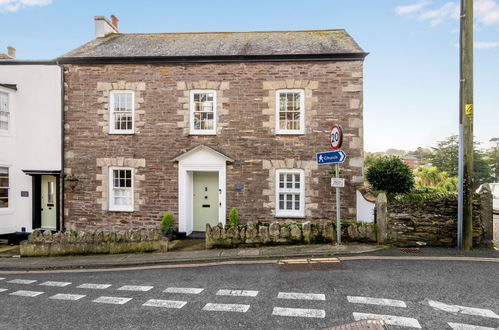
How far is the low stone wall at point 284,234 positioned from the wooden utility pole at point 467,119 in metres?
2.46

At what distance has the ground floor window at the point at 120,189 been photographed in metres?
12.0

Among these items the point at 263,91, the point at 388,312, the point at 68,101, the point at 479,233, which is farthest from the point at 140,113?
the point at 479,233

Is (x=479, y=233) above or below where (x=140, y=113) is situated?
below

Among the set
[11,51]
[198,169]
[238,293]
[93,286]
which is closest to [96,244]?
[93,286]

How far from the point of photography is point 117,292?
586 centimetres

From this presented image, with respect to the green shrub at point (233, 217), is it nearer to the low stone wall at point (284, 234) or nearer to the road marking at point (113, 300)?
the low stone wall at point (284, 234)

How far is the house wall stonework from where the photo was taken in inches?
440

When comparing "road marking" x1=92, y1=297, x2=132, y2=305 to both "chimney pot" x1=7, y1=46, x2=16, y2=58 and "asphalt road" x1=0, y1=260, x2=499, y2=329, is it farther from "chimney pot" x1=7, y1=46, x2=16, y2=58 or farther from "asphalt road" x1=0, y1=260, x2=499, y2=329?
"chimney pot" x1=7, y1=46, x2=16, y2=58

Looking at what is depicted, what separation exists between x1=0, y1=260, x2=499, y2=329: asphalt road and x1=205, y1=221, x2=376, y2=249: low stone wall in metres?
1.56

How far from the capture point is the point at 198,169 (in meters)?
11.6

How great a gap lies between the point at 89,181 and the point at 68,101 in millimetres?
3542

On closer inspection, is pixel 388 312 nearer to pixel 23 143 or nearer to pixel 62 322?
pixel 62 322

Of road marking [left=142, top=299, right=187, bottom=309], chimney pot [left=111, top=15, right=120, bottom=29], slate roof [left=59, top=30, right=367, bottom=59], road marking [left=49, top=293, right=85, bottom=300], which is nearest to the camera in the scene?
road marking [left=142, top=299, right=187, bottom=309]

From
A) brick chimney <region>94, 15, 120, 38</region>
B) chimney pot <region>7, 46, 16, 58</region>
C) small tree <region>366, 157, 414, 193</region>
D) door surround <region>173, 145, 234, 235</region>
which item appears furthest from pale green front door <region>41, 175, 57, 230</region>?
small tree <region>366, 157, 414, 193</region>
